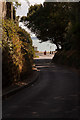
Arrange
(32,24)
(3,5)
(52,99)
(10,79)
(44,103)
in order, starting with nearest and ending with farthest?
1. (44,103)
2. (52,99)
3. (10,79)
4. (3,5)
5. (32,24)

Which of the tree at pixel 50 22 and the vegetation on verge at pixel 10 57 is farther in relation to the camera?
the tree at pixel 50 22

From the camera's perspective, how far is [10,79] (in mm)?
12461

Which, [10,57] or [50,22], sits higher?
[50,22]

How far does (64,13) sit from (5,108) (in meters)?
28.5

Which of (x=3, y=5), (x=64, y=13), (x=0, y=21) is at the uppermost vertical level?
(x=64, y=13)

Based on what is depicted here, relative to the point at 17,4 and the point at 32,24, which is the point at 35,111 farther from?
the point at 32,24

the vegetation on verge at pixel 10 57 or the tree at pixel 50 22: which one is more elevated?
the tree at pixel 50 22

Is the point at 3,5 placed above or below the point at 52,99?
above

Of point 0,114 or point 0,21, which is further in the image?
point 0,21

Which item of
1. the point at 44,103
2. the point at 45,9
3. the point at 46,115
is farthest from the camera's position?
the point at 45,9

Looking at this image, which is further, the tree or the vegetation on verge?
the tree

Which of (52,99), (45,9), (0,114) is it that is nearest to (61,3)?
(45,9)

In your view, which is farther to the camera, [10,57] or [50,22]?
→ [50,22]

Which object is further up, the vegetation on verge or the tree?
the tree
